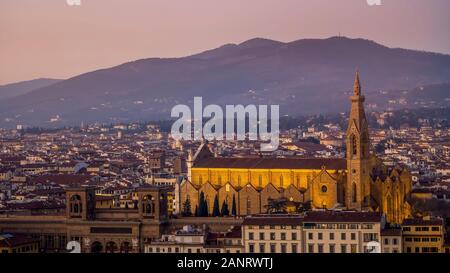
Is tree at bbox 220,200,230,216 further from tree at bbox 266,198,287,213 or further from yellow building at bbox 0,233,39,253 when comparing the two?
yellow building at bbox 0,233,39,253

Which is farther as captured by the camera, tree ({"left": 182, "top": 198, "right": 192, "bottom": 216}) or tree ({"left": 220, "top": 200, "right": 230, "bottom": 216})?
tree ({"left": 182, "top": 198, "right": 192, "bottom": 216})

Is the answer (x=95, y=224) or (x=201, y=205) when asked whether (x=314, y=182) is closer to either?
(x=201, y=205)

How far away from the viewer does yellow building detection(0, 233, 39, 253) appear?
78.8ft

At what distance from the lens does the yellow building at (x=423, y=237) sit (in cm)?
2211

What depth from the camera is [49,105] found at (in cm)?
12369

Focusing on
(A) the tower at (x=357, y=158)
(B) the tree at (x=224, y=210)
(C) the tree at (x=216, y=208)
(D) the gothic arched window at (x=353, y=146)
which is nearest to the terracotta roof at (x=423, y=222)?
(A) the tower at (x=357, y=158)

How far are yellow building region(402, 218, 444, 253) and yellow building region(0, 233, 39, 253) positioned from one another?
283 inches

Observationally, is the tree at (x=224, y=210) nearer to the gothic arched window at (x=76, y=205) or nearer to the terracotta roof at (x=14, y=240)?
the gothic arched window at (x=76, y=205)

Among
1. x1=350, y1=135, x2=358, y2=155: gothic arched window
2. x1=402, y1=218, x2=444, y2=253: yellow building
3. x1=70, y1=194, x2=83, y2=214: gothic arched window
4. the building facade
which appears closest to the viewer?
x1=402, y1=218, x2=444, y2=253: yellow building

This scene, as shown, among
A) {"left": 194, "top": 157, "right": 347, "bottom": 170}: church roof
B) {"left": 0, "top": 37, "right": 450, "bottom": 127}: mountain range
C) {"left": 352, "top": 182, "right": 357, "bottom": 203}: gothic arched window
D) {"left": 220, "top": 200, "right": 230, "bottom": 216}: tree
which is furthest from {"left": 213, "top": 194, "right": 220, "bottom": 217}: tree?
{"left": 0, "top": 37, "right": 450, "bottom": 127}: mountain range

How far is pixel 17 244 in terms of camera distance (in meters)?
24.7

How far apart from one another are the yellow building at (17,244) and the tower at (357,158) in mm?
7248
